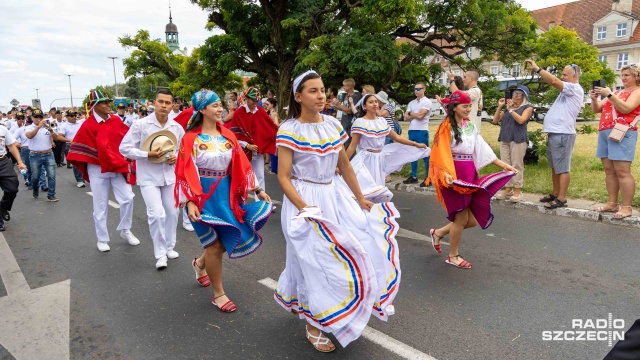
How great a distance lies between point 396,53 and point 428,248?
6236 millimetres

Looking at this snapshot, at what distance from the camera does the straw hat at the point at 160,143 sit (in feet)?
17.0

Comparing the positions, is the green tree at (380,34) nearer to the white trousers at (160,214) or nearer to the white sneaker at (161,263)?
the white trousers at (160,214)

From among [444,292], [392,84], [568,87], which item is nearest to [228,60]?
[392,84]

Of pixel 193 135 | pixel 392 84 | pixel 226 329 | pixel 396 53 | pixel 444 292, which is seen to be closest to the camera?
pixel 226 329

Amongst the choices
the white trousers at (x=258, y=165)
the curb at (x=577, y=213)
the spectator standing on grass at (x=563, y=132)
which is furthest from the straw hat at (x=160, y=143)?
the spectator standing on grass at (x=563, y=132)

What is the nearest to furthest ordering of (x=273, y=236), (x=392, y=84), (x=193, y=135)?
(x=193, y=135) → (x=273, y=236) → (x=392, y=84)

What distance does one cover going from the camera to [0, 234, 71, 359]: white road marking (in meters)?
3.52

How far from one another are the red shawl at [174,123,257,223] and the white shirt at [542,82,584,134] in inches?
211

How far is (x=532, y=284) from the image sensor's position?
439 centimetres

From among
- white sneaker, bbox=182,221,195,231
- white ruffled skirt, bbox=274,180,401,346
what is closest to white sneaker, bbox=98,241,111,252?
white sneaker, bbox=182,221,195,231

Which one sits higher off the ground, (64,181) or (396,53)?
(396,53)

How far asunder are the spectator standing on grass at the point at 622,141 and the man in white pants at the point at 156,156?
5713mm

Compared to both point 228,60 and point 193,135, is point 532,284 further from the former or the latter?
point 228,60

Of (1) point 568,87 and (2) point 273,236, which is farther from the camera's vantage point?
(1) point 568,87
